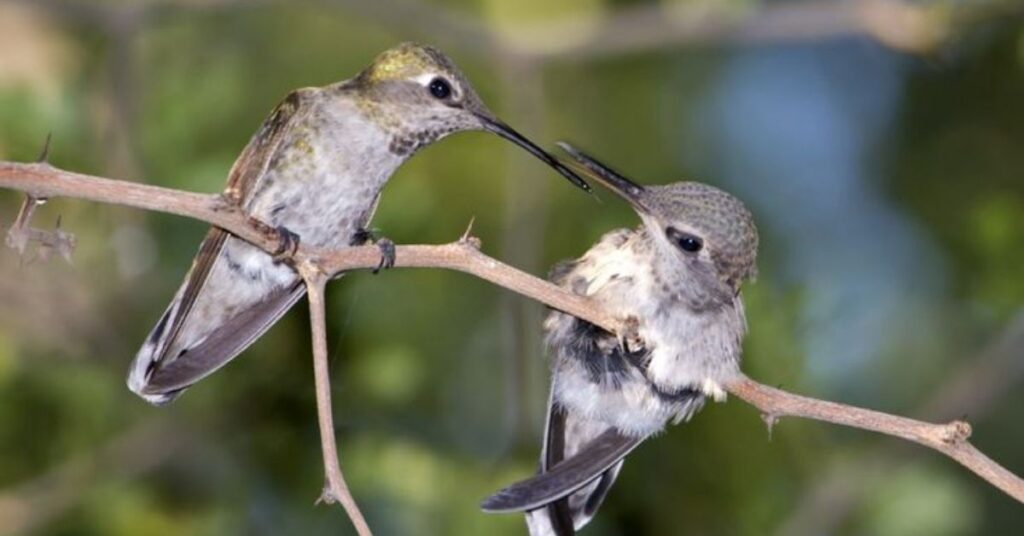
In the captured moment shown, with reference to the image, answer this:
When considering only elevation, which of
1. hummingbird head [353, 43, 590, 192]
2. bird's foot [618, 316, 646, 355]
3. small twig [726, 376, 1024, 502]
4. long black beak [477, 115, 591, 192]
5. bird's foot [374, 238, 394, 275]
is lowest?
small twig [726, 376, 1024, 502]

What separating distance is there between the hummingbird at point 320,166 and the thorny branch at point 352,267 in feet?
2.42

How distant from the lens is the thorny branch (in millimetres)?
2680

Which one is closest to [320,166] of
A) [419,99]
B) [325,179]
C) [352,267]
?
[325,179]

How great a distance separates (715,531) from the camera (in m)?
5.64

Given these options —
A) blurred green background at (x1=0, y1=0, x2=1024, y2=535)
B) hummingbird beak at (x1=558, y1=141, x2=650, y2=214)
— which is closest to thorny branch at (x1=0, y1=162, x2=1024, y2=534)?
hummingbird beak at (x1=558, y1=141, x2=650, y2=214)

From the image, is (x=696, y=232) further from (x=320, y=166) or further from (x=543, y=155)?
(x=320, y=166)

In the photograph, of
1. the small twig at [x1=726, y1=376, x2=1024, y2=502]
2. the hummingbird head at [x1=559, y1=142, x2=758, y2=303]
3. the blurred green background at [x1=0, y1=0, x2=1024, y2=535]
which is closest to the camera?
the small twig at [x1=726, y1=376, x2=1024, y2=502]

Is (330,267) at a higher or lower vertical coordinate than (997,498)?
lower

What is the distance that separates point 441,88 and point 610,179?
0.53m

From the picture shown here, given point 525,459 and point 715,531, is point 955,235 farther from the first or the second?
point 525,459

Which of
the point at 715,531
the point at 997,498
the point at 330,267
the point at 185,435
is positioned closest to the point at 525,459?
the point at 715,531

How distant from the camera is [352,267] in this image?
315cm

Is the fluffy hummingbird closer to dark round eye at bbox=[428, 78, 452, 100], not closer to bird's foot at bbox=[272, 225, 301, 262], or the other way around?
dark round eye at bbox=[428, 78, 452, 100]

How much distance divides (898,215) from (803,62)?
1.22m
